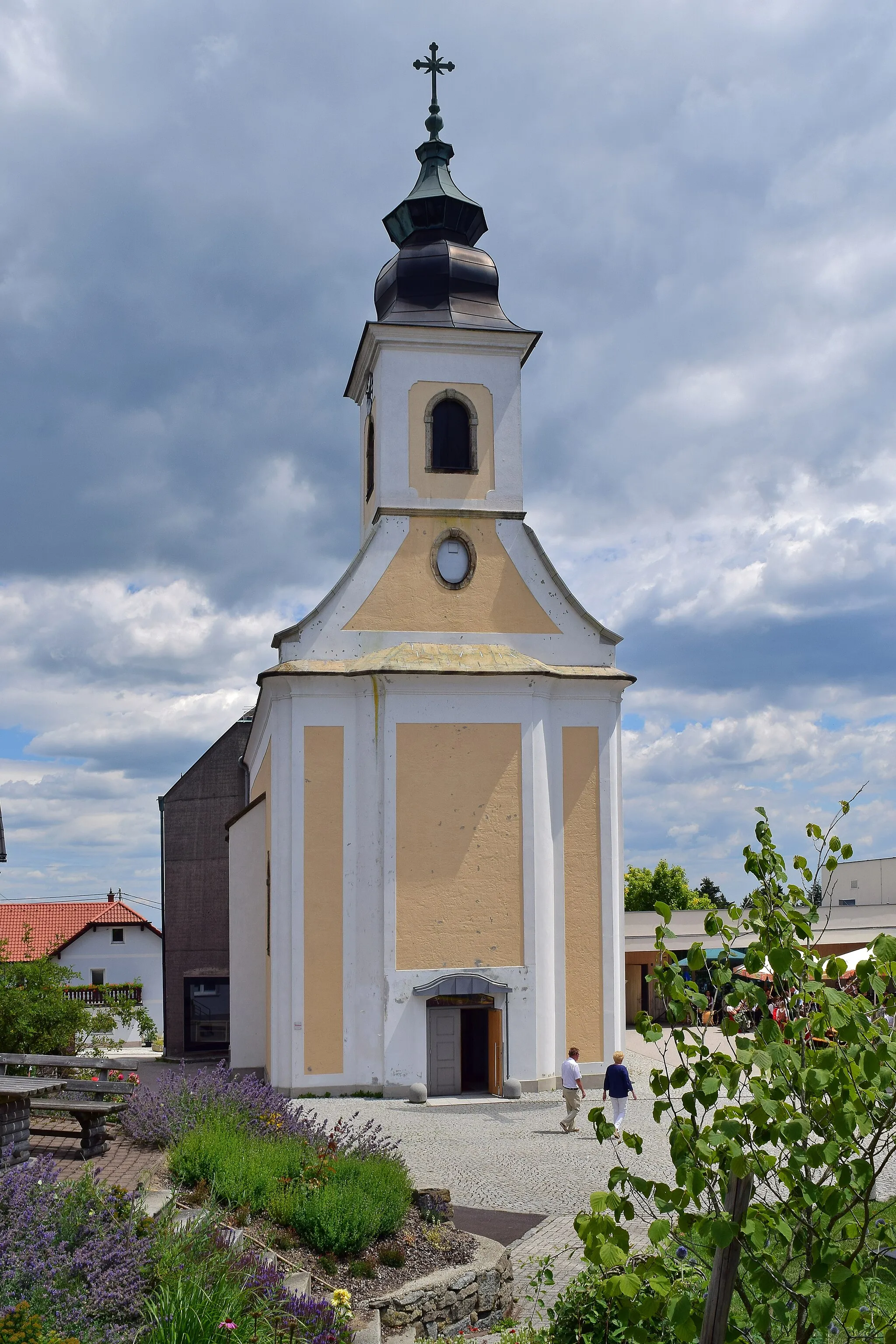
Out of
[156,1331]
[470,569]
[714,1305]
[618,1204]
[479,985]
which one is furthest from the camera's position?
[470,569]

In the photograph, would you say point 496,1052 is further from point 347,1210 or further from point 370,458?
point 370,458

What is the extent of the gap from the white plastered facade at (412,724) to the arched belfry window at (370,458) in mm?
1409

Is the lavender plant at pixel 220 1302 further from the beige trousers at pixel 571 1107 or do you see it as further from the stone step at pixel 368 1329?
the beige trousers at pixel 571 1107

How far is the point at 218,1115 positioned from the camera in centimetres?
1107

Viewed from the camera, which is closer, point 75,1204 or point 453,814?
point 75,1204

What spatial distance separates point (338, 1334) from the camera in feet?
24.5

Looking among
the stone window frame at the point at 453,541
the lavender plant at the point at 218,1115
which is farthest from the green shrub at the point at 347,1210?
the stone window frame at the point at 453,541

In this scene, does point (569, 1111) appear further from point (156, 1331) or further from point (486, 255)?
point (486, 255)

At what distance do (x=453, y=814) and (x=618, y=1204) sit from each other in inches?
693

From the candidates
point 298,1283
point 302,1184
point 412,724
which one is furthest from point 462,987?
point 298,1283

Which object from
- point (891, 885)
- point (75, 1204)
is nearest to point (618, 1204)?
point (75, 1204)

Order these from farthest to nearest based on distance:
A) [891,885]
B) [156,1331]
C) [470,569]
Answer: [891,885], [470,569], [156,1331]

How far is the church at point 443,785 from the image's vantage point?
20875mm

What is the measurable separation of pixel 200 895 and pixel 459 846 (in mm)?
11315
